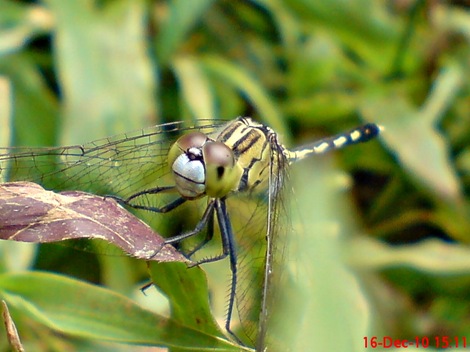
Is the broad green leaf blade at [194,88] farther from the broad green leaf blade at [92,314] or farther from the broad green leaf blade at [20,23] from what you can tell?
the broad green leaf blade at [92,314]

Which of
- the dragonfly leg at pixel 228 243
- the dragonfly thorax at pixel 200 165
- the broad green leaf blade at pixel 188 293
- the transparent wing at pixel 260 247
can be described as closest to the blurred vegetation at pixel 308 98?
the transparent wing at pixel 260 247

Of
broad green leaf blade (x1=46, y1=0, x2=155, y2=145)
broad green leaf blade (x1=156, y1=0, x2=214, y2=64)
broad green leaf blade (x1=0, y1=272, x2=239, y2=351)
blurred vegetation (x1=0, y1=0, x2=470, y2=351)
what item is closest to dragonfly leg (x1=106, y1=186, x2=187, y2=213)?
broad green leaf blade (x1=0, y1=272, x2=239, y2=351)

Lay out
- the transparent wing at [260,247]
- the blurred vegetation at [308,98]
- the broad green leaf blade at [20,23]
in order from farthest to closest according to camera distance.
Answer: the broad green leaf blade at [20,23] < the blurred vegetation at [308,98] < the transparent wing at [260,247]

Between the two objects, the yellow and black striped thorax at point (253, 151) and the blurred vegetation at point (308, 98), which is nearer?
the yellow and black striped thorax at point (253, 151)

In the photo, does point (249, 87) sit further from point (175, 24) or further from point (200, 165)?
point (200, 165)

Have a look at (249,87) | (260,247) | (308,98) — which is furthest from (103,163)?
(308,98)

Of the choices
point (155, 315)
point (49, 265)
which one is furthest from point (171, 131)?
point (49, 265)
